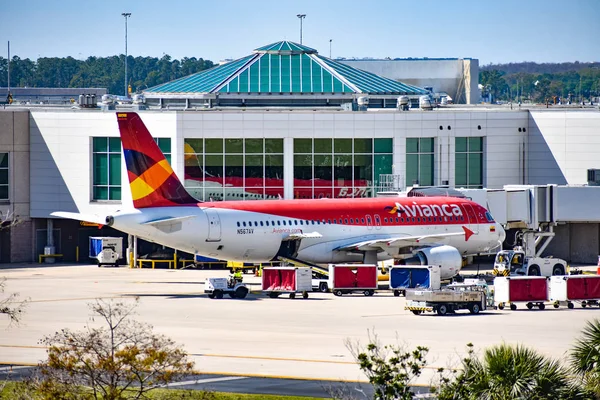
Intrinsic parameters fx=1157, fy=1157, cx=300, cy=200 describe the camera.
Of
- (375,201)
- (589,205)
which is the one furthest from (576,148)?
(375,201)

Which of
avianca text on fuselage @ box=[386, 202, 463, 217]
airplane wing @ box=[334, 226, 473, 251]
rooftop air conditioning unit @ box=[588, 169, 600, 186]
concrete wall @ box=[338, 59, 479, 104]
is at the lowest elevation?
airplane wing @ box=[334, 226, 473, 251]

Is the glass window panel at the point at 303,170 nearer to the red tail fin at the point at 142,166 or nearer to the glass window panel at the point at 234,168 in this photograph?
the glass window panel at the point at 234,168

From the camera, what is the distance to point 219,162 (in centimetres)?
8331

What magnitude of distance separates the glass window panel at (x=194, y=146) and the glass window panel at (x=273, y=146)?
466 cm

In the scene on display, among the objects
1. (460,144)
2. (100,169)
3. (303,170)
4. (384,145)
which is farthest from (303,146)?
(100,169)

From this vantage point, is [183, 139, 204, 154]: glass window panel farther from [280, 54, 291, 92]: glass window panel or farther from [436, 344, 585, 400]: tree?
[436, 344, 585, 400]: tree

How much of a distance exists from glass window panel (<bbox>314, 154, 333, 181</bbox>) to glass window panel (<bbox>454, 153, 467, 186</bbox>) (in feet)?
31.1

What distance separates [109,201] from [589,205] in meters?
34.1

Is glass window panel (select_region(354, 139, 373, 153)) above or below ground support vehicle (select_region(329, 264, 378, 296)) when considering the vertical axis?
above

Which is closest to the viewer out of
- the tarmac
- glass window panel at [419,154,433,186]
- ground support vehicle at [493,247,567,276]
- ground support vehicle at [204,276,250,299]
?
the tarmac

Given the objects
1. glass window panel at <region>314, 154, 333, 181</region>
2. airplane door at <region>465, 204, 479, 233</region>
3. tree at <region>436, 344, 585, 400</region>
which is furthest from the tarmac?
glass window panel at <region>314, 154, 333, 181</region>

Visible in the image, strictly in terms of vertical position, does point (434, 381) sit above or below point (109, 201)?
below

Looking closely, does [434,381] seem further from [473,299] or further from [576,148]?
[576,148]

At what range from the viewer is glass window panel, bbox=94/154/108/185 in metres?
84.4
